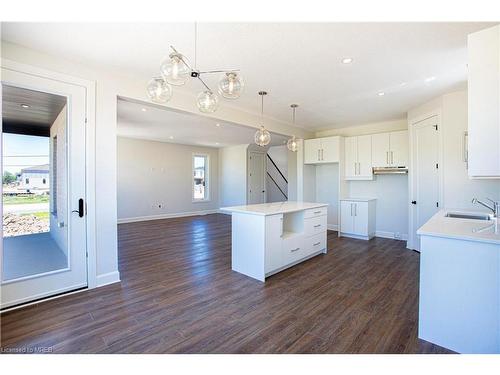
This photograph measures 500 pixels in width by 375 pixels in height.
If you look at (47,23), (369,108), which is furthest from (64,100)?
(369,108)

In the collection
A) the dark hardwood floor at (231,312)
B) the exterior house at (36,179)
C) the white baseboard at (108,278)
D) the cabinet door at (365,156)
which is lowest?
the dark hardwood floor at (231,312)

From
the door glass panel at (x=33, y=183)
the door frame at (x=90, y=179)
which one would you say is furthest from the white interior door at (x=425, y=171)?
the door glass panel at (x=33, y=183)

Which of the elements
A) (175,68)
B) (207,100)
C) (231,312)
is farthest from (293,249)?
(175,68)

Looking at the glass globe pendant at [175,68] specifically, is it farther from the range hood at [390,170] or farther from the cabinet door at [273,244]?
the range hood at [390,170]

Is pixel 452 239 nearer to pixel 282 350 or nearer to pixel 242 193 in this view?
pixel 282 350

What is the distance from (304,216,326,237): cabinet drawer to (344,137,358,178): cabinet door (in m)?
2.20

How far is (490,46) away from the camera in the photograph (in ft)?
6.27

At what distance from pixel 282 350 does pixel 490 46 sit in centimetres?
287

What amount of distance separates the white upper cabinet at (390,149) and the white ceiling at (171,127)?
2305mm

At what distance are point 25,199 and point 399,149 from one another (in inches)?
244

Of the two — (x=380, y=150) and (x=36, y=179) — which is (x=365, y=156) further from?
(x=36, y=179)

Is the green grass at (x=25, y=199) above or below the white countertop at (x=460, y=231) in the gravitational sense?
above

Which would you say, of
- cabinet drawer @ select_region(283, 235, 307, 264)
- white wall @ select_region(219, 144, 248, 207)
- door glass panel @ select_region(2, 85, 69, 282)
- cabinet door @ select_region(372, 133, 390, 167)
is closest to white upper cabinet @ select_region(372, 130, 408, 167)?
cabinet door @ select_region(372, 133, 390, 167)

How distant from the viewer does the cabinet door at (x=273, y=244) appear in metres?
3.13
